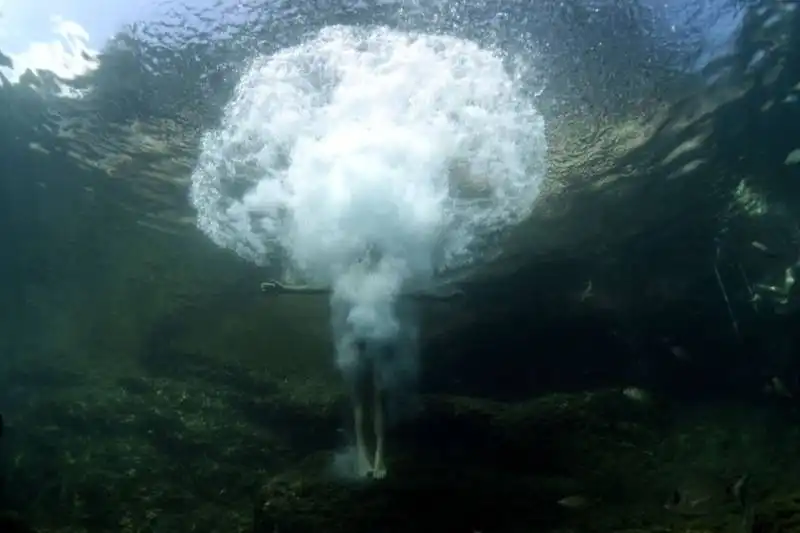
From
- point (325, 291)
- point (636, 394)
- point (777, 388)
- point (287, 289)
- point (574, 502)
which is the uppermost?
Result: point (287, 289)

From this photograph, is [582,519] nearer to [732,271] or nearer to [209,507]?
[732,271]

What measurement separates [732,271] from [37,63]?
8757 millimetres

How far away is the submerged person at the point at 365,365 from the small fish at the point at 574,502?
2.24m

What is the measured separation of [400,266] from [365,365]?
1.49 metres

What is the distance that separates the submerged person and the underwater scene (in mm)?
40

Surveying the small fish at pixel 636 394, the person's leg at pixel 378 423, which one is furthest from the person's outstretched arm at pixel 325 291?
the small fish at pixel 636 394

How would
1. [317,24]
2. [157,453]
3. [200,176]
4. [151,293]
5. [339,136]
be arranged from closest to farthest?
[317,24], [339,136], [200,176], [157,453], [151,293]

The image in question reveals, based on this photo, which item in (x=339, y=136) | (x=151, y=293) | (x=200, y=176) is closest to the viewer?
(x=339, y=136)

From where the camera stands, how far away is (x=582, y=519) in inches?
308

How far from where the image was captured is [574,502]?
8.01 meters

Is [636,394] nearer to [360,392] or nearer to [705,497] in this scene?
[705,497]

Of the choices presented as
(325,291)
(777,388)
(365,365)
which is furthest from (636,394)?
(325,291)

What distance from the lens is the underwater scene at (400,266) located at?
738 cm

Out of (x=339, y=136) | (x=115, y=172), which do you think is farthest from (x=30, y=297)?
(x=339, y=136)
